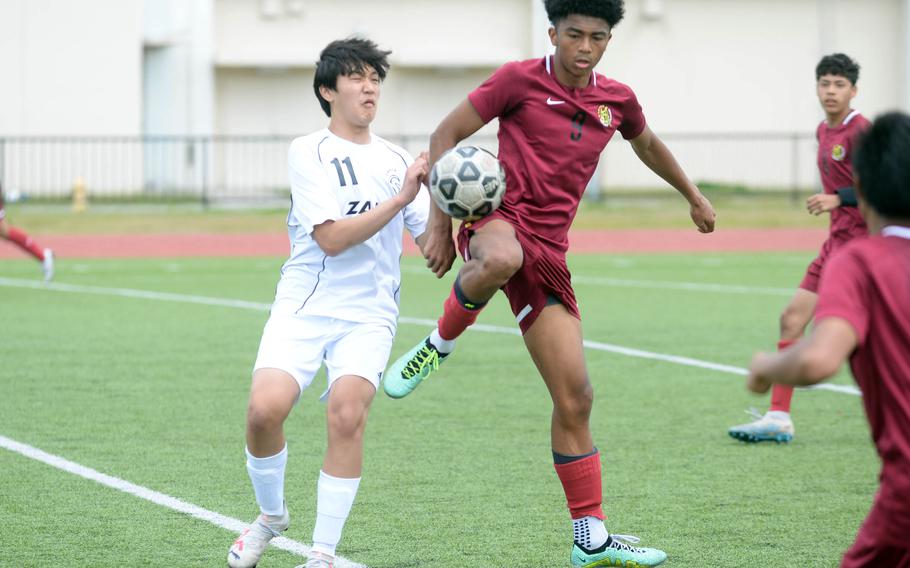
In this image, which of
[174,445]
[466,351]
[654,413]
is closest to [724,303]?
[466,351]

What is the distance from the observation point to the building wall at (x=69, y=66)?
29062mm

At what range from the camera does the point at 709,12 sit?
33.2 m

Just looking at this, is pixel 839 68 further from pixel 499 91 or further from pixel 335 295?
pixel 335 295

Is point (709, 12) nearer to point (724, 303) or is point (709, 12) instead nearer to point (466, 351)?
point (724, 303)

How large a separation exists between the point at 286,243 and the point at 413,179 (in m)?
17.5

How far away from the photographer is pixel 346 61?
527 centimetres

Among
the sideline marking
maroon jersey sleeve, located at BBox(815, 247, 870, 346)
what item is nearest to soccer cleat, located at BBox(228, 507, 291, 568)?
maroon jersey sleeve, located at BBox(815, 247, 870, 346)

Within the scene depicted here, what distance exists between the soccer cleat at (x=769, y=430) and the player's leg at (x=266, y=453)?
11.1 feet

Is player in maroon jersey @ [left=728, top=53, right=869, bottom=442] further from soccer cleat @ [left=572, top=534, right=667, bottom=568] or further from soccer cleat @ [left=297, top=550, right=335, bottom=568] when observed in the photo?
soccer cleat @ [left=297, top=550, right=335, bottom=568]

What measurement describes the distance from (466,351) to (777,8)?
24.5 m

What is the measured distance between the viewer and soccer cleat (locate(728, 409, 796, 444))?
7648mm

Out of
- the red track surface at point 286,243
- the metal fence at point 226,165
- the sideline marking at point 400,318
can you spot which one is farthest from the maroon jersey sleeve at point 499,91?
the metal fence at point 226,165

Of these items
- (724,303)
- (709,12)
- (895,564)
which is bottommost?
(724,303)

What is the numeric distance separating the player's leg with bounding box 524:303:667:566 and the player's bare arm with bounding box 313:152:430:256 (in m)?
0.73
